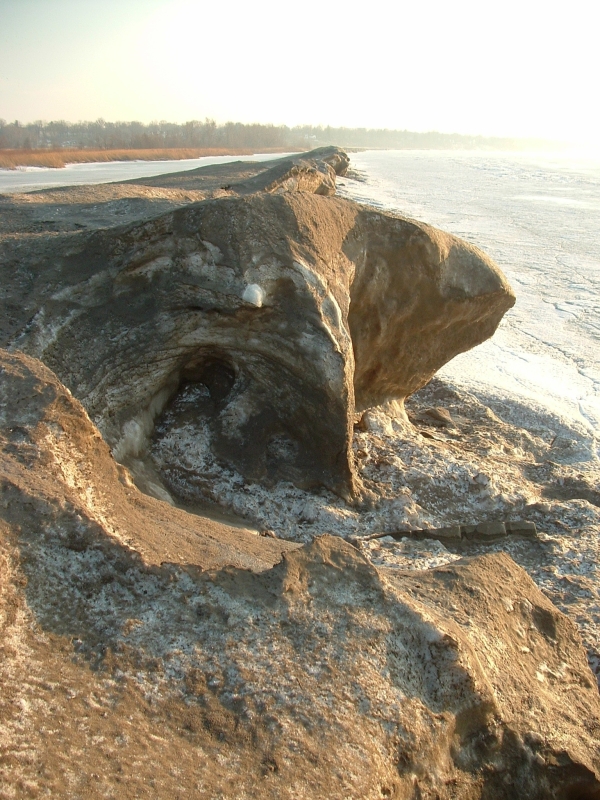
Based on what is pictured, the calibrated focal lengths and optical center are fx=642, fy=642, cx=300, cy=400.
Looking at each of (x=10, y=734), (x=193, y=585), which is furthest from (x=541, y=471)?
(x=10, y=734)

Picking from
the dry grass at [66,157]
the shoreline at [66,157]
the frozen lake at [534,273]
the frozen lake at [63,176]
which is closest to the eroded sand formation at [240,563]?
the frozen lake at [534,273]

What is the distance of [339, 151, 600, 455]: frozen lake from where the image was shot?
6680 millimetres

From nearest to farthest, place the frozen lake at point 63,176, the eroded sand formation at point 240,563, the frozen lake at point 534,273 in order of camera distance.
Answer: the eroded sand formation at point 240,563
the frozen lake at point 534,273
the frozen lake at point 63,176

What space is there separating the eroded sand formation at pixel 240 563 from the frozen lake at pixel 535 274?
8.21 feet

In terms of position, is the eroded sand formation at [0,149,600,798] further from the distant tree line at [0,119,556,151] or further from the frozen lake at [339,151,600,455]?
the distant tree line at [0,119,556,151]

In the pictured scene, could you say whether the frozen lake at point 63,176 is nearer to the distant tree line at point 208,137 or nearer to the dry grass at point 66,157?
the dry grass at point 66,157

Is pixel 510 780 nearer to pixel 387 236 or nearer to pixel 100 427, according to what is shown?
pixel 100 427

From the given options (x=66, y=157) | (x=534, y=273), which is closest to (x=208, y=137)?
(x=66, y=157)

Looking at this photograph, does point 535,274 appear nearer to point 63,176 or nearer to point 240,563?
point 240,563

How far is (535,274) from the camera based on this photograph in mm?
11250

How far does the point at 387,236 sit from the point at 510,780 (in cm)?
331

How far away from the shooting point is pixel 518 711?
1.99m

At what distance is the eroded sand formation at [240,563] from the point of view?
1.56 meters

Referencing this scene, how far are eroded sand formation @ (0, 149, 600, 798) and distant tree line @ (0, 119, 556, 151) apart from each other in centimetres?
3596
